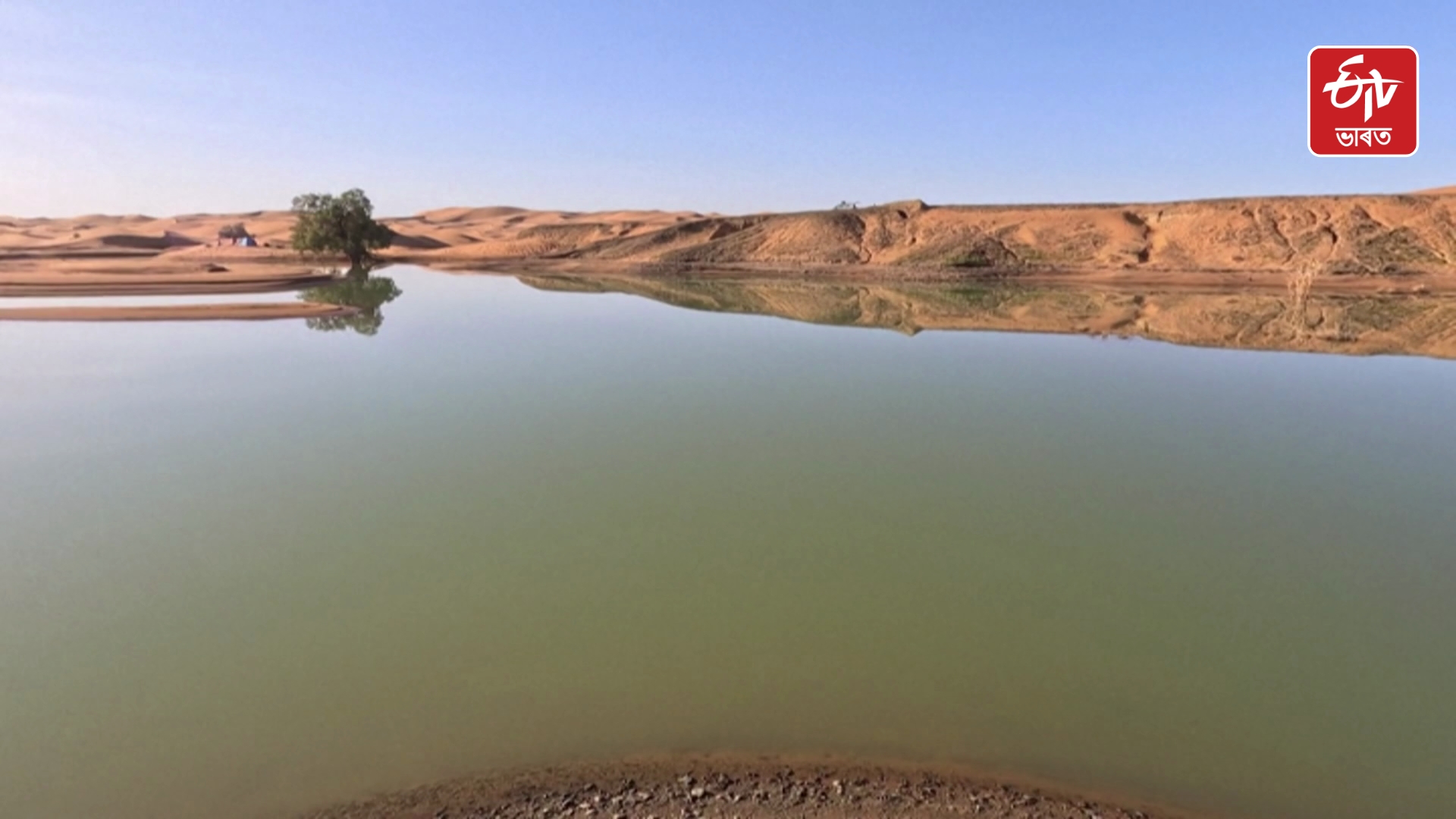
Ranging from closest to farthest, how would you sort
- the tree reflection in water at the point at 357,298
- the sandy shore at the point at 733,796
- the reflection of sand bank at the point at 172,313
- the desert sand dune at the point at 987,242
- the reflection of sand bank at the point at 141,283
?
the sandy shore at the point at 733,796
the tree reflection in water at the point at 357,298
the reflection of sand bank at the point at 172,313
the reflection of sand bank at the point at 141,283
the desert sand dune at the point at 987,242

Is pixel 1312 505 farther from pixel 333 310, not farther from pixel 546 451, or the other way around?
pixel 333 310

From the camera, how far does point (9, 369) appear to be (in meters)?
17.0

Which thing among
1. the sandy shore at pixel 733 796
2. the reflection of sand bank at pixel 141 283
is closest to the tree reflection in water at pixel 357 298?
the reflection of sand bank at pixel 141 283

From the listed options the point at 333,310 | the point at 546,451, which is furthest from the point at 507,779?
the point at 333,310

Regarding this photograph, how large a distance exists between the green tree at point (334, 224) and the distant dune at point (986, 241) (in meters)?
6.57

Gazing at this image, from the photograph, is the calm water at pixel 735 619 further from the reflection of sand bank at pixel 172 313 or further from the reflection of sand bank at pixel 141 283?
the reflection of sand bank at pixel 141 283

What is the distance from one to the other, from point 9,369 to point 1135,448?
22.8 m

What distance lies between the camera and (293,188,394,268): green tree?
45406 mm

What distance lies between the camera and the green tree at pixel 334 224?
4541 cm

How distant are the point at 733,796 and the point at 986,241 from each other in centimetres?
5027

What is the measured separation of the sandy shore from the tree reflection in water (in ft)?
70.8

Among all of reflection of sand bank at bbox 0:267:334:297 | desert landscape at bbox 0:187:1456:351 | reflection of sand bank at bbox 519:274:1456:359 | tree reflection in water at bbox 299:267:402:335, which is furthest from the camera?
reflection of sand bank at bbox 0:267:334:297

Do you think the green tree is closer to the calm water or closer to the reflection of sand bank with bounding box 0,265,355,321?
the reflection of sand bank with bounding box 0,265,355,321

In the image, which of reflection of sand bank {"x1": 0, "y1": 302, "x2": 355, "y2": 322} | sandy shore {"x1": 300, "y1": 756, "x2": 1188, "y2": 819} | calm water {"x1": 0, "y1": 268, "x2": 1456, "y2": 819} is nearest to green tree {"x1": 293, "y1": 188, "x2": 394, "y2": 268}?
reflection of sand bank {"x1": 0, "y1": 302, "x2": 355, "y2": 322}
